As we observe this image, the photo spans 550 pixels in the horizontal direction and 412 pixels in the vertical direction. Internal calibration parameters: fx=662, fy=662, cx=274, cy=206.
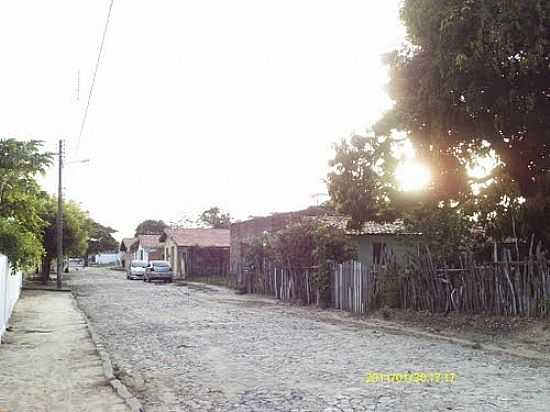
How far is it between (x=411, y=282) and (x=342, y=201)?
3.63 m

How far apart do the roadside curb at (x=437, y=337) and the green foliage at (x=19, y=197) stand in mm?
8684

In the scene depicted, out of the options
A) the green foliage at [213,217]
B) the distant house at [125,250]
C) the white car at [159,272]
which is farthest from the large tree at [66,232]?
the green foliage at [213,217]

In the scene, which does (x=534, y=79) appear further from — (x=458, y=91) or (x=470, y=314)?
(x=470, y=314)

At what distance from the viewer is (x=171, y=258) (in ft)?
197

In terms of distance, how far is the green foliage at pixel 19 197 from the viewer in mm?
16969

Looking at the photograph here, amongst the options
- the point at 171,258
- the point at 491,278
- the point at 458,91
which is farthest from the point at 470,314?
the point at 171,258

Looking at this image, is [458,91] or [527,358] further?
[458,91]

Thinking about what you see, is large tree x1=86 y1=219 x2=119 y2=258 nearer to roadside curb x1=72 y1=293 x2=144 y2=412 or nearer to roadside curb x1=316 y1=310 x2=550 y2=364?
roadside curb x1=316 y1=310 x2=550 y2=364

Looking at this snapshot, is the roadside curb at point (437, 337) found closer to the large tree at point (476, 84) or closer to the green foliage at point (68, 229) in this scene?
the large tree at point (476, 84)

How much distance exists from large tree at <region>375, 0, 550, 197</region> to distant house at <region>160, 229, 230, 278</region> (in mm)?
37533

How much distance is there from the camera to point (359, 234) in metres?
32.8

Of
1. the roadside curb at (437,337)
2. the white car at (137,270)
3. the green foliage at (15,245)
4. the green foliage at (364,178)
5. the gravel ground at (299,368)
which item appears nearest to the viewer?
the gravel ground at (299,368)

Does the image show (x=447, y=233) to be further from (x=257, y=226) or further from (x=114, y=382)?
(x=257, y=226)
